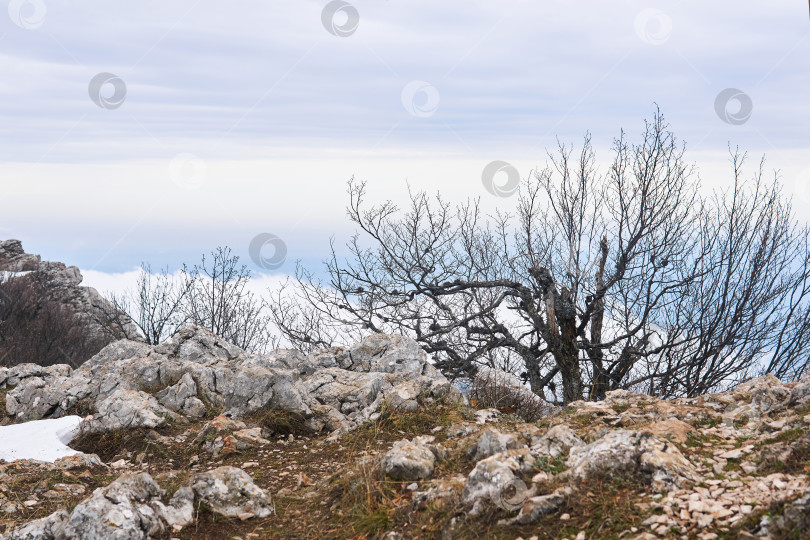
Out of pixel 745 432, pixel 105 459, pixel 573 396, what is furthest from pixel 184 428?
pixel 573 396

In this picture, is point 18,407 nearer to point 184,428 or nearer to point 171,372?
point 171,372

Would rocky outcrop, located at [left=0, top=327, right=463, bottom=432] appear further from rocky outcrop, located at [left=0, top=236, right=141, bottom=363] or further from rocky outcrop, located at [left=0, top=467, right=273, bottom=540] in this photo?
rocky outcrop, located at [left=0, top=236, right=141, bottom=363]

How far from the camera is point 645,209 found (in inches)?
627

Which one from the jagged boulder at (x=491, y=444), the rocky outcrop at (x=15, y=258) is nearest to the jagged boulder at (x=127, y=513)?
the jagged boulder at (x=491, y=444)

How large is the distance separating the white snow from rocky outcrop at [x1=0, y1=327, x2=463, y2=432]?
43cm

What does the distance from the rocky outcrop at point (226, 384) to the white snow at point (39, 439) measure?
43 centimetres

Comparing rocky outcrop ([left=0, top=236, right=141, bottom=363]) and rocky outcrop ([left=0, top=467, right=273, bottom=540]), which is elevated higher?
rocky outcrop ([left=0, top=236, right=141, bottom=363])

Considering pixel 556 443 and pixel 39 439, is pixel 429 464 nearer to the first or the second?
pixel 556 443

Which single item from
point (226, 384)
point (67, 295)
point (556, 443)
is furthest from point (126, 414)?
point (67, 295)

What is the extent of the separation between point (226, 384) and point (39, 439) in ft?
9.09

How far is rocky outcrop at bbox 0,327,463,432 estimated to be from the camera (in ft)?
29.1

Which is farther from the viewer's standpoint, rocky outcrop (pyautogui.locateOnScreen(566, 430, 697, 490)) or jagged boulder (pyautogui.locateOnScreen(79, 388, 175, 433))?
jagged boulder (pyautogui.locateOnScreen(79, 388, 175, 433))

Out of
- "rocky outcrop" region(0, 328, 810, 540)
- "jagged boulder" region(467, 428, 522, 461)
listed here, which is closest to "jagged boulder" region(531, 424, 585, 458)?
"rocky outcrop" region(0, 328, 810, 540)

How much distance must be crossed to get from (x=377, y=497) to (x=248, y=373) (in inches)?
168
